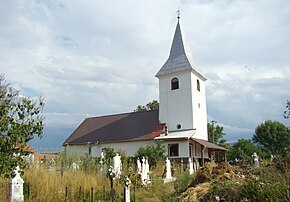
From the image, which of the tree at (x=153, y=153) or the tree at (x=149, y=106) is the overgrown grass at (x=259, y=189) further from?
the tree at (x=149, y=106)

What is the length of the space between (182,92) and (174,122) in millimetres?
3329

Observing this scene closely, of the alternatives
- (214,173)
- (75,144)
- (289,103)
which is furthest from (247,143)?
(214,173)

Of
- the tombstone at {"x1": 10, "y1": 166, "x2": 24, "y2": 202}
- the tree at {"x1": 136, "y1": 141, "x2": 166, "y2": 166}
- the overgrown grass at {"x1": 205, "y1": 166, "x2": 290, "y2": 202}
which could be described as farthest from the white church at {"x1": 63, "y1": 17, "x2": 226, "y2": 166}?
the tombstone at {"x1": 10, "y1": 166, "x2": 24, "y2": 202}

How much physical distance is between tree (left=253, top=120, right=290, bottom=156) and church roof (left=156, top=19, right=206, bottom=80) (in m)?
23.2

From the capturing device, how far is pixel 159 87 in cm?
3797

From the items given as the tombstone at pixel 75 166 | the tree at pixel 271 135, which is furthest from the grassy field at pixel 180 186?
the tree at pixel 271 135

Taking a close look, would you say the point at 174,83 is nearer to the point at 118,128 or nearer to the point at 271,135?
the point at 118,128

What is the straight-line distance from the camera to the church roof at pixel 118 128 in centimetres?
3612

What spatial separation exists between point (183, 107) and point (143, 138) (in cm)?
531

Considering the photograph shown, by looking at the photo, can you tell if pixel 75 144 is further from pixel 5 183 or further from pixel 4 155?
pixel 4 155

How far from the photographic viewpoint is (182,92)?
35812 millimetres

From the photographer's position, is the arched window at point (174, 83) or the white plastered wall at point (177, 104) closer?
the white plastered wall at point (177, 104)

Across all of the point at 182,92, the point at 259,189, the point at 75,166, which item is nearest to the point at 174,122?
the point at 182,92

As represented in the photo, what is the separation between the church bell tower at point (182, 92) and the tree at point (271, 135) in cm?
2228
